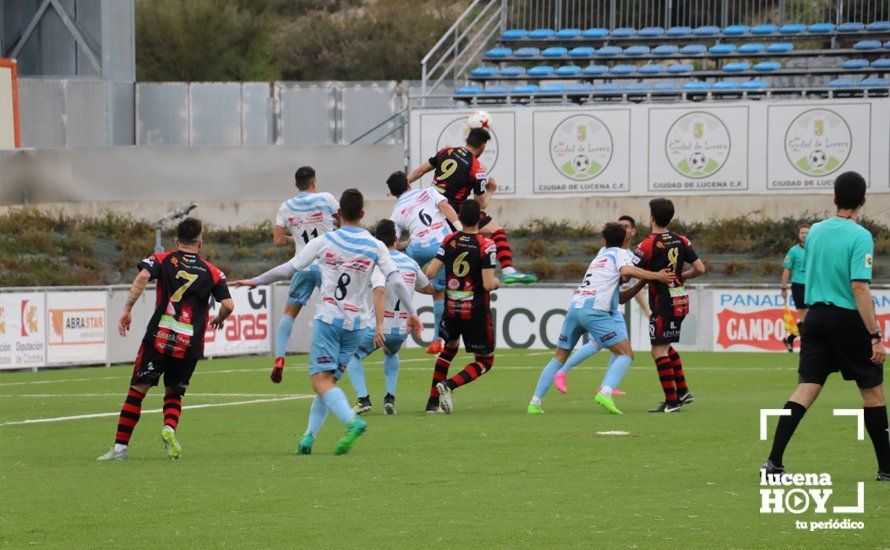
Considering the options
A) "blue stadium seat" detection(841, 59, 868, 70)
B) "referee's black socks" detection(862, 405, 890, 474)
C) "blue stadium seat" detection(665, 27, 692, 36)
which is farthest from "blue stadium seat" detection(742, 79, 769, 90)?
"referee's black socks" detection(862, 405, 890, 474)

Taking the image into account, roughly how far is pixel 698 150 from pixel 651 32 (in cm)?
607

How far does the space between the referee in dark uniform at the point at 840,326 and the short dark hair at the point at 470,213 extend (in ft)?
19.3

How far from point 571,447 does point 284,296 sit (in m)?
19.4

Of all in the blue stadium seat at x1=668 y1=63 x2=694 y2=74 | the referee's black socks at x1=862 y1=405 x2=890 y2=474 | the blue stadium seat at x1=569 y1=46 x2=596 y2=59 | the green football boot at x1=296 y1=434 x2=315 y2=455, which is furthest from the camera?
the blue stadium seat at x1=569 y1=46 x2=596 y2=59

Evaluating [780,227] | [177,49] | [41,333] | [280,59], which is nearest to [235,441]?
[41,333]

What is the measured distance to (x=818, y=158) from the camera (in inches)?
1512

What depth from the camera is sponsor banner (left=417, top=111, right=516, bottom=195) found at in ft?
131

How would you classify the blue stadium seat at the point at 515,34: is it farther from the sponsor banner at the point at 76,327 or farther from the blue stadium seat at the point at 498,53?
the sponsor banner at the point at 76,327

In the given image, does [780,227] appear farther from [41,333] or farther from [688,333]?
[41,333]

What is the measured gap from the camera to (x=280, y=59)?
7900 centimetres

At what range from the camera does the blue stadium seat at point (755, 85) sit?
130ft

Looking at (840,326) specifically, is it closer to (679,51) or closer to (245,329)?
(245,329)

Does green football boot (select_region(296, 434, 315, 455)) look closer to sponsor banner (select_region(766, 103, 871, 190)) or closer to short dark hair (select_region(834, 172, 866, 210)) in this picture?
short dark hair (select_region(834, 172, 866, 210))

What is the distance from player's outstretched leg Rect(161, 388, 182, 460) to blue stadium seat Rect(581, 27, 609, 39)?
3304 centimetres
